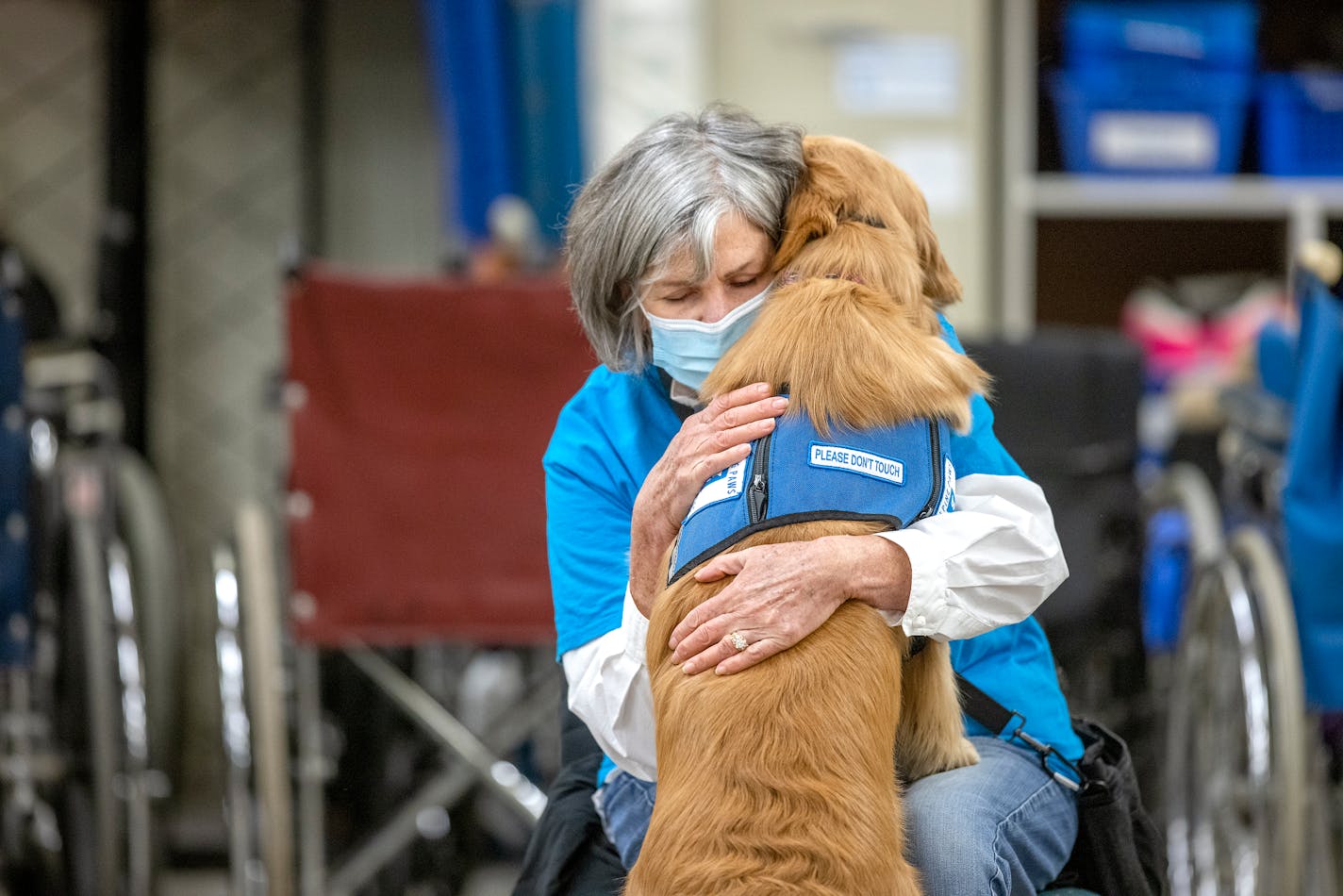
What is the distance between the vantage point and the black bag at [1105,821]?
135 centimetres

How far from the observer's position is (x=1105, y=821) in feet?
4.43

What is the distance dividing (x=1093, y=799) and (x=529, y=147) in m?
2.31

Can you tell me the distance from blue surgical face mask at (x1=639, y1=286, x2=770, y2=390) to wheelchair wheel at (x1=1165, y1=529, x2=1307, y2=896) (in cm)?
118

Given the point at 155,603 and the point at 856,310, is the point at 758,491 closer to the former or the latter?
the point at 856,310

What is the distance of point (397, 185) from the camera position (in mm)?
4074

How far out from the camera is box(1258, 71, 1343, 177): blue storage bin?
3713 millimetres

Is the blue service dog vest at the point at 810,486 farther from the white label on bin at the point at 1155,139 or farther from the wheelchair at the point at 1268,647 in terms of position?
the white label on bin at the point at 1155,139

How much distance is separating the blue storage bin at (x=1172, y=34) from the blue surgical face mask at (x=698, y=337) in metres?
2.61

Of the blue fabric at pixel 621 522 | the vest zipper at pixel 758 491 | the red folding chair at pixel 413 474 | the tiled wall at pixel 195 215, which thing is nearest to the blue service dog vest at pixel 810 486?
the vest zipper at pixel 758 491

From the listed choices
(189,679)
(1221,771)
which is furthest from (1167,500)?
(189,679)

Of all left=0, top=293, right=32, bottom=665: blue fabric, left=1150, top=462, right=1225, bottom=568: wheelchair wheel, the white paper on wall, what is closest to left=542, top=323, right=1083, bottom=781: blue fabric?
left=1150, top=462, right=1225, bottom=568: wheelchair wheel

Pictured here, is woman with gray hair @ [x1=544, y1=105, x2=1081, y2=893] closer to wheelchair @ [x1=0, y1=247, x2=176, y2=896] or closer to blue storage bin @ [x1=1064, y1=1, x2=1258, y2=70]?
wheelchair @ [x1=0, y1=247, x2=176, y2=896]

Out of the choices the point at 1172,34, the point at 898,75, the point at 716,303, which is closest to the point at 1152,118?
the point at 1172,34

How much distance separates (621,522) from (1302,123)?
2952 mm
